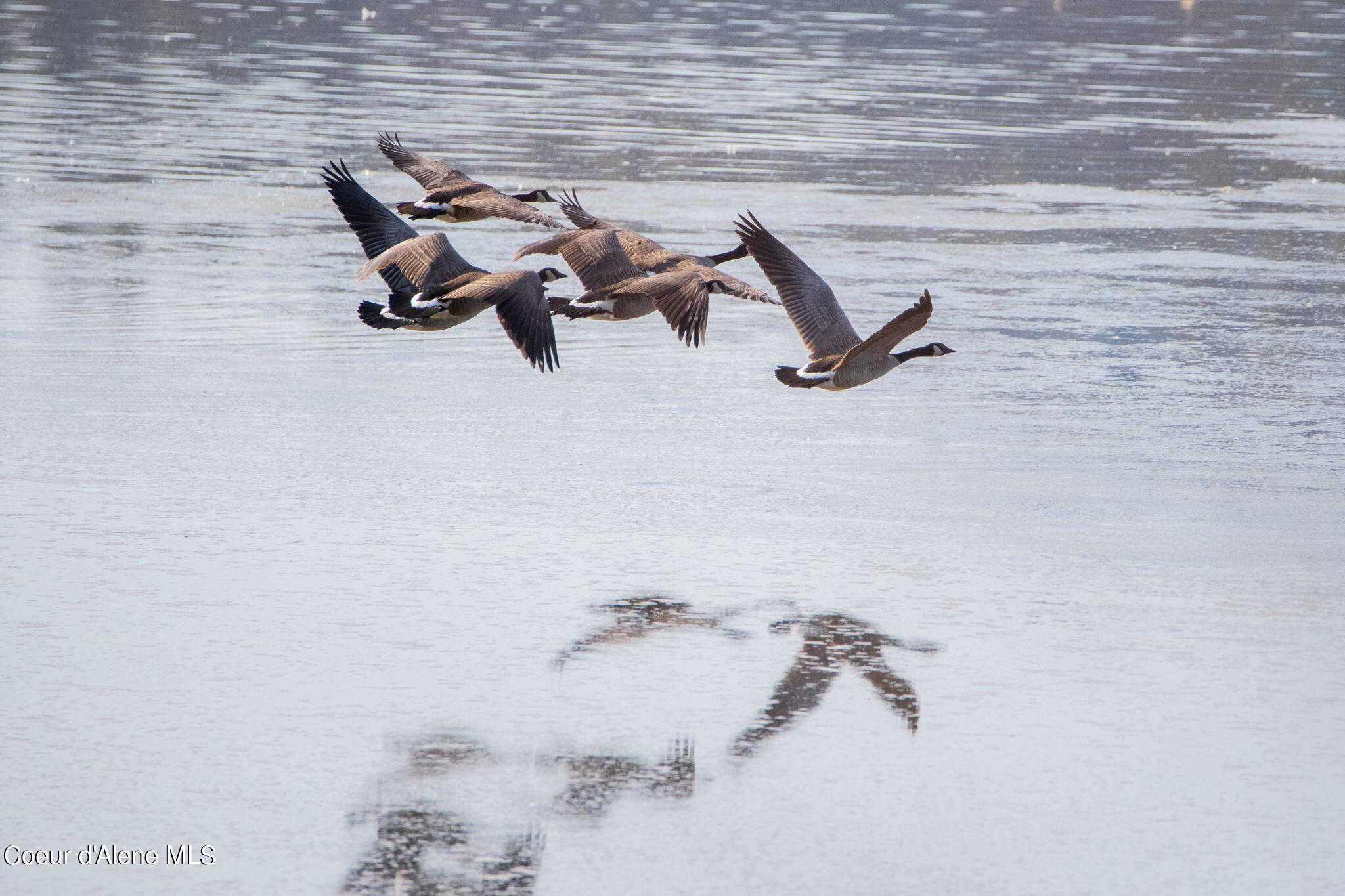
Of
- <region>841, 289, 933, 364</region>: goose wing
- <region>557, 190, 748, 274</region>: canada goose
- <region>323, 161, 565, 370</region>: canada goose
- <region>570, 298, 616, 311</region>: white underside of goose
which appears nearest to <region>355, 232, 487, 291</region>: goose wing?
<region>323, 161, 565, 370</region>: canada goose

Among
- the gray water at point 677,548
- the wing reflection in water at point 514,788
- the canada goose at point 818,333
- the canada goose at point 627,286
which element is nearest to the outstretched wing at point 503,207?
the canada goose at point 627,286

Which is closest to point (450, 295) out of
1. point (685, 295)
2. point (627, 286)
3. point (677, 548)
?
point (627, 286)

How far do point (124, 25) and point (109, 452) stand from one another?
64.3ft

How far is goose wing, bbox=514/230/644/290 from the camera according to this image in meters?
6.93

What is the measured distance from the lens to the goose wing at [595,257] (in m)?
6.93

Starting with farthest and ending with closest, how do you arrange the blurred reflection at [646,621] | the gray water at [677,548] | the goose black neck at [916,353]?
the goose black neck at [916,353] < the blurred reflection at [646,621] < the gray water at [677,548]

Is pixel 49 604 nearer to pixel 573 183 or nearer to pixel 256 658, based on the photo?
Answer: pixel 256 658

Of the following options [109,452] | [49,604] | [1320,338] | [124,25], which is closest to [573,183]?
[1320,338]

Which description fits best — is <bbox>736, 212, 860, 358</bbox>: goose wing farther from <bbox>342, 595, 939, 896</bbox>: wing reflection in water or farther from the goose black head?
<bbox>342, 595, 939, 896</bbox>: wing reflection in water

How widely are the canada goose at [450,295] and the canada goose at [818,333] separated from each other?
866 millimetres

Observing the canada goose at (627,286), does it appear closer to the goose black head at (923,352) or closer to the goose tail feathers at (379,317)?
the goose tail feathers at (379,317)

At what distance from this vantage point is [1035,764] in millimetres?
5145

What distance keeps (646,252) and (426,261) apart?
3.08 ft

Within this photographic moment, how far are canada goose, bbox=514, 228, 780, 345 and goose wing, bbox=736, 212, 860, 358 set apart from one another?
373mm
